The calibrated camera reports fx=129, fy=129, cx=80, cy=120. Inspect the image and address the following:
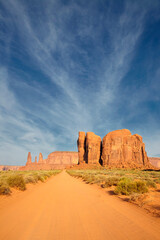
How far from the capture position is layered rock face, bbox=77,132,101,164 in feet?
226

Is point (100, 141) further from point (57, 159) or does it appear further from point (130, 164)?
point (57, 159)

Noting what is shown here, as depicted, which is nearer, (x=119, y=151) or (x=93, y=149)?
(x=119, y=151)

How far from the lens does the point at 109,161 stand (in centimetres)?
6228

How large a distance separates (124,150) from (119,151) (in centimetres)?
250

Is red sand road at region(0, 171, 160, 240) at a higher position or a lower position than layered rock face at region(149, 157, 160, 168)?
lower

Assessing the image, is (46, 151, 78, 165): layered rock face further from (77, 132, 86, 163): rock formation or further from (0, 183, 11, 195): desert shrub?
(0, 183, 11, 195): desert shrub

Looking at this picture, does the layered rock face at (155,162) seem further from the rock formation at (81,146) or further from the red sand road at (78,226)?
the red sand road at (78,226)

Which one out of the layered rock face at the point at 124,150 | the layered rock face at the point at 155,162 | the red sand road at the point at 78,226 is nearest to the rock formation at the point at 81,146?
the layered rock face at the point at 124,150

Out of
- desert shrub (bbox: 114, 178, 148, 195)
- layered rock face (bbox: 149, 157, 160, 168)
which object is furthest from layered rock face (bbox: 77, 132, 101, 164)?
layered rock face (bbox: 149, 157, 160, 168)

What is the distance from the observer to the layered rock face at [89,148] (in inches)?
2708

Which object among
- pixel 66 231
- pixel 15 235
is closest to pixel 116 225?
pixel 66 231

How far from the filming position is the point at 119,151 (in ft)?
206

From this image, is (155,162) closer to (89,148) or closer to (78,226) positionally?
(89,148)

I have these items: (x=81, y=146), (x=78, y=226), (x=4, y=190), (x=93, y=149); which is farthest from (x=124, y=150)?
(x=78, y=226)
